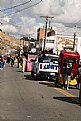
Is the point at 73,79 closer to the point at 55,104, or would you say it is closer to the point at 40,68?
the point at 40,68

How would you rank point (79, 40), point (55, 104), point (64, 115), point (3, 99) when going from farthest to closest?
1. point (79, 40)
2. point (3, 99)
3. point (55, 104)
4. point (64, 115)

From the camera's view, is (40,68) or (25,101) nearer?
(25,101)

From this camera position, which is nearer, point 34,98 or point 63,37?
point 34,98

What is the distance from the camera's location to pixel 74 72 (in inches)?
945

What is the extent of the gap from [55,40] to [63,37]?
2.13m

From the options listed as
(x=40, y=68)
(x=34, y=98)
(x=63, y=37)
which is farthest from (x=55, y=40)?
(x=34, y=98)

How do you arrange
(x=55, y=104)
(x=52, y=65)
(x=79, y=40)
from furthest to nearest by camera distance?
(x=79, y=40), (x=52, y=65), (x=55, y=104)

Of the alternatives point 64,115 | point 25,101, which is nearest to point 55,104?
A: point 25,101

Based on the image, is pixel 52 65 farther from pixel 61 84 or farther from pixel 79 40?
pixel 79 40

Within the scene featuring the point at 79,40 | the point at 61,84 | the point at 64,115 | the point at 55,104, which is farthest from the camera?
the point at 79,40

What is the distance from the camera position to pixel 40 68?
94.3 ft

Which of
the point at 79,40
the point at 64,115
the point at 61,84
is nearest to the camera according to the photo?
the point at 64,115

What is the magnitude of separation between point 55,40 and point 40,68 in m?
66.5

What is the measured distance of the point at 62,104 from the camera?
1450 centimetres
